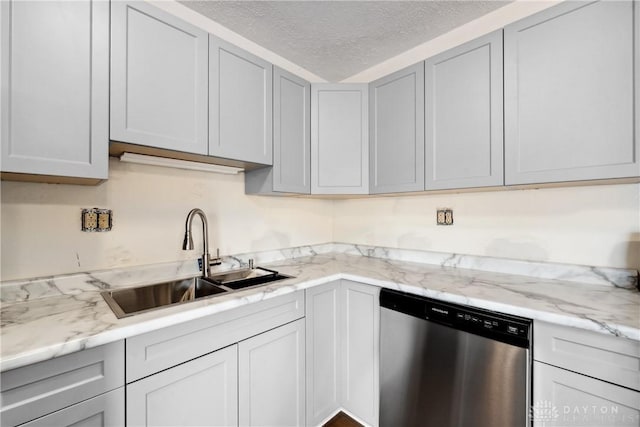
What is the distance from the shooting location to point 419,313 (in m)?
1.34

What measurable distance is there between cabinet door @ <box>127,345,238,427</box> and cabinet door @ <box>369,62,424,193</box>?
1.35 m

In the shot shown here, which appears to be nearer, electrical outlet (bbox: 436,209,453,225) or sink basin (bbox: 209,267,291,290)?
sink basin (bbox: 209,267,291,290)

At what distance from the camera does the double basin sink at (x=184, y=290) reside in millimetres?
1336

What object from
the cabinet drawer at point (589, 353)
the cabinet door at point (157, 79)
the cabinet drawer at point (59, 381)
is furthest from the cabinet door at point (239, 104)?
the cabinet drawer at point (589, 353)

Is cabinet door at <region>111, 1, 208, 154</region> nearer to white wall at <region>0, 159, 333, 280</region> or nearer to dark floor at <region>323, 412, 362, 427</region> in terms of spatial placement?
white wall at <region>0, 159, 333, 280</region>

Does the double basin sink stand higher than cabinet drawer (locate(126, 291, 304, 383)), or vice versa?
the double basin sink

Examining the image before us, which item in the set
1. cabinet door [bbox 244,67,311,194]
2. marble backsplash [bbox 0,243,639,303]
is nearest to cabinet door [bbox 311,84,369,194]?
cabinet door [bbox 244,67,311,194]

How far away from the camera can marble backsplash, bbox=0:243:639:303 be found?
46.1 inches

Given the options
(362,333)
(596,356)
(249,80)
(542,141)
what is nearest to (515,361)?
(596,356)

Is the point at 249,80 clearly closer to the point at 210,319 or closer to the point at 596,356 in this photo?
the point at 210,319

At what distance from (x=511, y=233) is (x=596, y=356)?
81 centimetres

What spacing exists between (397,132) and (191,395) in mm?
1776

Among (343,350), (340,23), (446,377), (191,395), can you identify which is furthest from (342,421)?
(340,23)

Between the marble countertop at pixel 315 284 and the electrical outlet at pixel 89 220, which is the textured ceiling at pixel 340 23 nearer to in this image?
the electrical outlet at pixel 89 220
